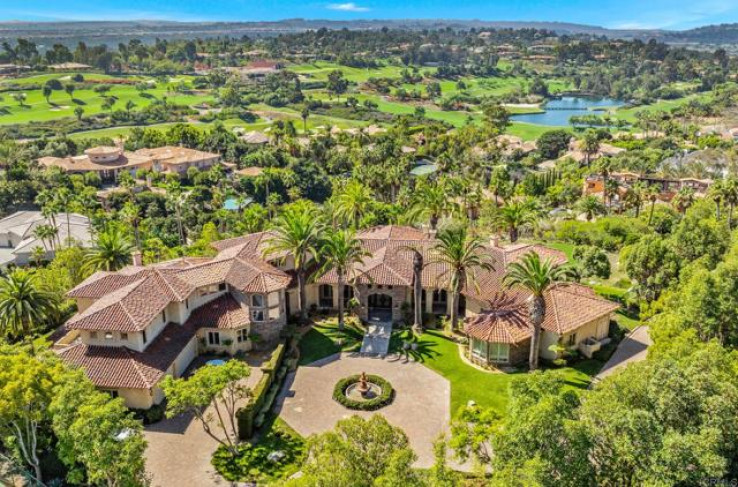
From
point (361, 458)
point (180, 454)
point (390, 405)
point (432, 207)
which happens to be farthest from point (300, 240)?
point (361, 458)

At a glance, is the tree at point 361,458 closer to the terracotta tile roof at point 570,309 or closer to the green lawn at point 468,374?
the green lawn at point 468,374

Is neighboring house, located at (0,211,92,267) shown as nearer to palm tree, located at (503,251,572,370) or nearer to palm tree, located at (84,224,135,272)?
palm tree, located at (84,224,135,272)

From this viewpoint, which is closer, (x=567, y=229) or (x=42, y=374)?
(x=42, y=374)

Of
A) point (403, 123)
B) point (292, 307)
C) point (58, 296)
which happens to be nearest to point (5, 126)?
point (403, 123)

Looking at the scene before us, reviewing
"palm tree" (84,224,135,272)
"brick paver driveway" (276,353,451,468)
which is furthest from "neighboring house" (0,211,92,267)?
"brick paver driveway" (276,353,451,468)

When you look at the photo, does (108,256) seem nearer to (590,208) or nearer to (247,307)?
(247,307)

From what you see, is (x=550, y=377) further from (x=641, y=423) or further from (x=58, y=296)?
(x=58, y=296)

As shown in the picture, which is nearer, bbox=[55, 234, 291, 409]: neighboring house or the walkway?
bbox=[55, 234, 291, 409]: neighboring house
